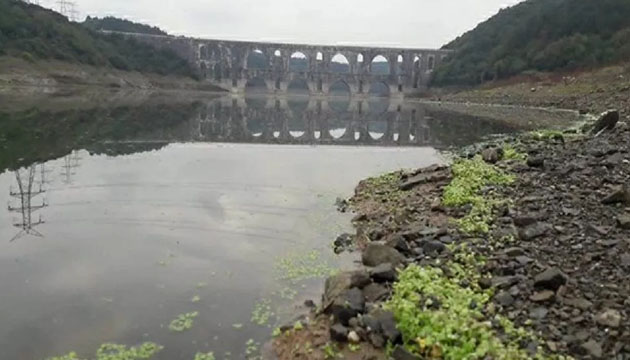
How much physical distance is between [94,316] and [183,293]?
66.5 inches

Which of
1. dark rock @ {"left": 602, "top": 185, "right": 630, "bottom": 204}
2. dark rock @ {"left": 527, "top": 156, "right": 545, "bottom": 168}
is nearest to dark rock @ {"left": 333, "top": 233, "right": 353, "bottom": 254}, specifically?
dark rock @ {"left": 602, "top": 185, "right": 630, "bottom": 204}

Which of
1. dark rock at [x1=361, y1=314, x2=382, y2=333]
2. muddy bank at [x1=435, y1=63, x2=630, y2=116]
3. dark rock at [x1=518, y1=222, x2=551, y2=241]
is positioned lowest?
dark rock at [x1=361, y1=314, x2=382, y2=333]

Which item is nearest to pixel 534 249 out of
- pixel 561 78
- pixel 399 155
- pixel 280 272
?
pixel 280 272

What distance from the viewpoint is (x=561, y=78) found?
103m

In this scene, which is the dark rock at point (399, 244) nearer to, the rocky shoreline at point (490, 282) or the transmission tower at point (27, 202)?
the rocky shoreline at point (490, 282)

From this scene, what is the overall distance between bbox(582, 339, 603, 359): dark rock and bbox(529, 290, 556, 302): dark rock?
1206 millimetres

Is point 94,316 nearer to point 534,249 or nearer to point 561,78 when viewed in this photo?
point 534,249

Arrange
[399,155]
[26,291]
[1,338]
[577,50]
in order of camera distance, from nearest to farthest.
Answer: [1,338] → [26,291] → [399,155] → [577,50]

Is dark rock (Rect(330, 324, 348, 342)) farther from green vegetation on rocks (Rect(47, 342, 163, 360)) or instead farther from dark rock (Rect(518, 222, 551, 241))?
dark rock (Rect(518, 222, 551, 241))

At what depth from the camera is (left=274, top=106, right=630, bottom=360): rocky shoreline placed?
296 inches

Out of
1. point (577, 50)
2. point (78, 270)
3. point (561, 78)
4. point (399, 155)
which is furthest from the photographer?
point (577, 50)

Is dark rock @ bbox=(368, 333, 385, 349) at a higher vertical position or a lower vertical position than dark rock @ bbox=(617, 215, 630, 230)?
lower

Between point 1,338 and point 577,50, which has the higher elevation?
point 577,50

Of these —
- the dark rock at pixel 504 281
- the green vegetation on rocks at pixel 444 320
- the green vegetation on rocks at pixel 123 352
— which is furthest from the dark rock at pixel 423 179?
the green vegetation on rocks at pixel 123 352
